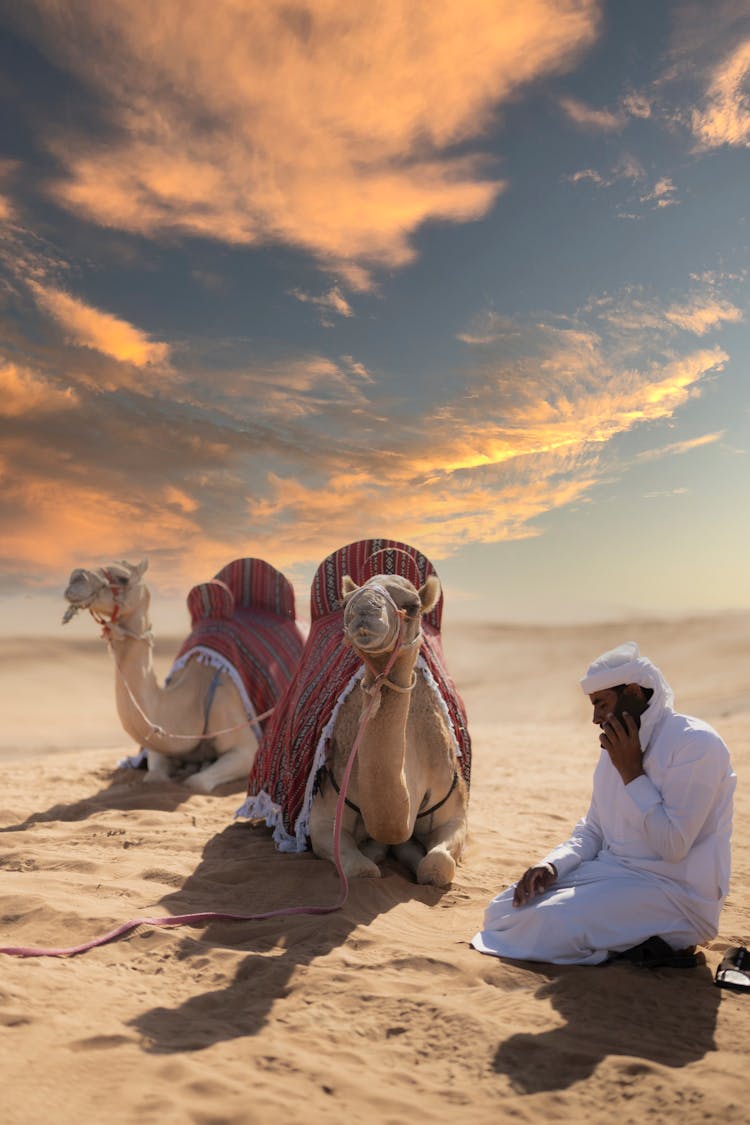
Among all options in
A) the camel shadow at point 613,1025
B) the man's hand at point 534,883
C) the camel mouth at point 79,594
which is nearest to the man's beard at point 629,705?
the man's hand at point 534,883

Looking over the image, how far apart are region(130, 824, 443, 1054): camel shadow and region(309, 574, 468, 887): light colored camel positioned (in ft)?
0.54

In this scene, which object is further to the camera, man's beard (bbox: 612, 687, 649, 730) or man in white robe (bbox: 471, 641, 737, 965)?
man's beard (bbox: 612, 687, 649, 730)

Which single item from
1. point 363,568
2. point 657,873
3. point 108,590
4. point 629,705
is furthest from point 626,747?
point 108,590

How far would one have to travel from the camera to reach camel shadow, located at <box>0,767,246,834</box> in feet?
23.8

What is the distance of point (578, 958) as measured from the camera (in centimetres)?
379

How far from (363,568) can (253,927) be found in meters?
2.60

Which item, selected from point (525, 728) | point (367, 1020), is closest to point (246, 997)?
point (367, 1020)

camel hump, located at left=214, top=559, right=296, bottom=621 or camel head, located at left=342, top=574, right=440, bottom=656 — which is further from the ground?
camel hump, located at left=214, top=559, right=296, bottom=621

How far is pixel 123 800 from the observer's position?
779cm

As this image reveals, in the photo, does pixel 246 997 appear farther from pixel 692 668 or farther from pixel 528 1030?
pixel 692 668

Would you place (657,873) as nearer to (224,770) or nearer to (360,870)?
(360,870)

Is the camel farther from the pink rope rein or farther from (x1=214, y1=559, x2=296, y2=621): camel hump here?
the pink rope rein

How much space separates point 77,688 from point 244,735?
21.2 metres

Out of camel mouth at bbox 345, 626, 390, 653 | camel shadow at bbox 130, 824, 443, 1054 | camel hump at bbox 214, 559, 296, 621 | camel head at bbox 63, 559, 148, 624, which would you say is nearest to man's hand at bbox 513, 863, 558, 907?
camel shadow at bbox 130, 824, 443, 1054
